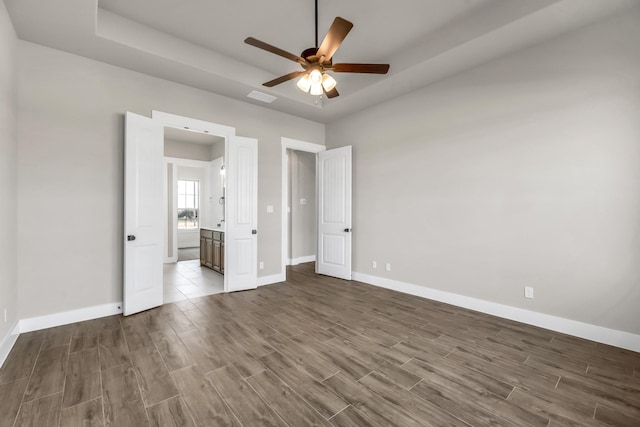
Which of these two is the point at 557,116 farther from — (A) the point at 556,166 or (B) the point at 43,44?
(B) the point at 43,44

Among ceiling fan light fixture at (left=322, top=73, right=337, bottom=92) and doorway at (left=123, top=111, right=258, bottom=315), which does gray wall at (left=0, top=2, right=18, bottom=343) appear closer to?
doorway at (left=123, top=111, right=258, bottom=315)

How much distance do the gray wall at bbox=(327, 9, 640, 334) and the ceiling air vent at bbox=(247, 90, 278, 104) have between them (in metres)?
1.96

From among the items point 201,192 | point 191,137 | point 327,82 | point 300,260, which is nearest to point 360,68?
point 327,82

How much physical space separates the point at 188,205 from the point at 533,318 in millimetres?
9475

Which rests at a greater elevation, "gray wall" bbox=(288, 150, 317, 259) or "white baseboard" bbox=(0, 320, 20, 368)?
"gray wall" bbox=(288, 150, 317, 259)

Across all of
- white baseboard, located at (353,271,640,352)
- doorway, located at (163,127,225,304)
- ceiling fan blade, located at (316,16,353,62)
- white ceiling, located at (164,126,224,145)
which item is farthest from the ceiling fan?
white ceiling, located at (164,126,224,145)

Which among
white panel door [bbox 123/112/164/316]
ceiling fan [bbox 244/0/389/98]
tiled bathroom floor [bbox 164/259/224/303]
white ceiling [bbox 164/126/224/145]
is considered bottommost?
tiled bathroom floor [bbox 164/259/224/303]

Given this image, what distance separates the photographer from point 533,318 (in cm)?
314

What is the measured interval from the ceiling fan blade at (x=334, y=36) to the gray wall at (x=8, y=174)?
2.69 meters

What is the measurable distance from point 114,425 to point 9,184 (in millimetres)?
2468

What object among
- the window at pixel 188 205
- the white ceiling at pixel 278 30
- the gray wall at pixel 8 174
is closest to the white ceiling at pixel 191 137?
the window at pixel 188 205

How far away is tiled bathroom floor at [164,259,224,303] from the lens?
4258 millimetres

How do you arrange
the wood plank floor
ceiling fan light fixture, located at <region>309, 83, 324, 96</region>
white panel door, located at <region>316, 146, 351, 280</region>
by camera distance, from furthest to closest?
white panel door, located at <region>316, 146, 351, 280</region> → ceiling fan light fixture, located at <region>309, 83, 324, 96</region> → the wood plank floor

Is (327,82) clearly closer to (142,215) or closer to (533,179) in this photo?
(533,179)
